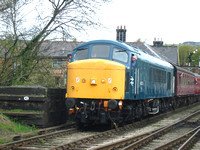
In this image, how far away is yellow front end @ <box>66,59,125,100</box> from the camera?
1145 centimetres

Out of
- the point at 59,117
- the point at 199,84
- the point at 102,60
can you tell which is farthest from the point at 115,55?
the point at 199,84

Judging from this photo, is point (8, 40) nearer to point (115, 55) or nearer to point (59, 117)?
point (59, 117)

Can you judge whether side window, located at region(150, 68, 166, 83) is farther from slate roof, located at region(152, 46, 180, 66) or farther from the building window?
slate roof, located at region(152, 46, 180, 66)

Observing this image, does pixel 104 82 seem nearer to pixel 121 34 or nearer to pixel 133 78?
pixel 133 78

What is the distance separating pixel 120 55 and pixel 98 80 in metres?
1.35

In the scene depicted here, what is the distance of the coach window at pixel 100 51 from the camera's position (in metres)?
12.2

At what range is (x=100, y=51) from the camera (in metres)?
12.3

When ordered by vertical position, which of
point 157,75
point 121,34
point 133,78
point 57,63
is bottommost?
point 133,78

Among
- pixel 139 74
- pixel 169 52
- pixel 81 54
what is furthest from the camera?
pixel 169 52

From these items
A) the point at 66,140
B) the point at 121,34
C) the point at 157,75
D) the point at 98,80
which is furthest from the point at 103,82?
the point at 121,34

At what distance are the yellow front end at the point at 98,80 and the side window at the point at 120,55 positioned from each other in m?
0.49

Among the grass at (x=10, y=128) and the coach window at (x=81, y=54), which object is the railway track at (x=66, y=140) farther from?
the coach window at (x=81, y=54)

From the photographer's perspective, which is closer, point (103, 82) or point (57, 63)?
point (103, 82)

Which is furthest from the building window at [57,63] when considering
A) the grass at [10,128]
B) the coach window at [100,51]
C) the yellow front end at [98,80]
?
the grass at [10,128]
